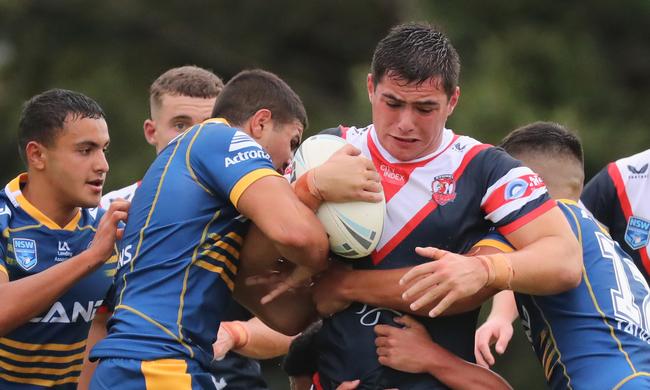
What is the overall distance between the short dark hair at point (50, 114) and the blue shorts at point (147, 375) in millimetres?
1581

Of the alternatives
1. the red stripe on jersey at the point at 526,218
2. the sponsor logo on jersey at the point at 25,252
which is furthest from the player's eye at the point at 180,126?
the red stripe on jersey at the point at 526,218

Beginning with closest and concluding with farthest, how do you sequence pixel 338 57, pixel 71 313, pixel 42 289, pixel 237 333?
pixel 42 289, pixel 71 313, pixel 237 333, pixel 338 57

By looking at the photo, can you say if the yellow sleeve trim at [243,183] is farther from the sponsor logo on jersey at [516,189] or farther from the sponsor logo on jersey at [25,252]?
the sponsor logo on jersey at [25,252]

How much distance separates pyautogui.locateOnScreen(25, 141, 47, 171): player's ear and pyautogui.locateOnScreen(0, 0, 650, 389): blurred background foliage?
33.6ft

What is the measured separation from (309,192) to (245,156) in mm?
330

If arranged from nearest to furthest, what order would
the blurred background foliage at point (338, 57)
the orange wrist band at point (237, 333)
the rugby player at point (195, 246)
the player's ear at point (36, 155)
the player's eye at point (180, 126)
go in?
the rugby player at point (195, 246)
the player's ear at point (36, 155)
the orange wrist band at point (237, 333)
the player's eye at point (180, 126)
the blurred background foliage at point (338, 57)

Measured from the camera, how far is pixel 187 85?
24.8ft

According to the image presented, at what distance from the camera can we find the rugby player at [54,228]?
6188 millimetres

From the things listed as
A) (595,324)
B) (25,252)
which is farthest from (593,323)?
(25,252)

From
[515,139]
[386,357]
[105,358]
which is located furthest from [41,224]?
[515,139]

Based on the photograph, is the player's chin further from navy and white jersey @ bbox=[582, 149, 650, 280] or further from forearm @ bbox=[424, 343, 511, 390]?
navy and white jersey @ bbox=[582, 149, 650, 280]

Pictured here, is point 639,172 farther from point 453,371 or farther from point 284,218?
point 284,218

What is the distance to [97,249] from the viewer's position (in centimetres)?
580

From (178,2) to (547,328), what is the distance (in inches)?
700
